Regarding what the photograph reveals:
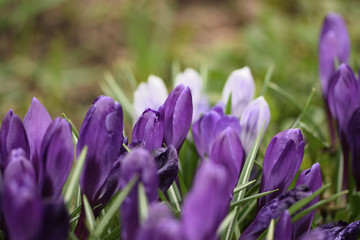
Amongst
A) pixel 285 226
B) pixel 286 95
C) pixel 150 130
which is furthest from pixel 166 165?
pixel 286 95

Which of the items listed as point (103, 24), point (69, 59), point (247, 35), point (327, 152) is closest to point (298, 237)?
point (327, 152)

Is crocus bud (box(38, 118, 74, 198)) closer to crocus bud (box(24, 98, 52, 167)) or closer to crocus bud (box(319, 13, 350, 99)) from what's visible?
crocus bud (box(24, 98, 52, 167))

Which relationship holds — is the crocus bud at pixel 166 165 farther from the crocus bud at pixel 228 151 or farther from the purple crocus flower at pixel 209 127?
the purple crocus flower at pixel 209 127

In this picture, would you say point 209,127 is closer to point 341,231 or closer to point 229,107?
point 229,107

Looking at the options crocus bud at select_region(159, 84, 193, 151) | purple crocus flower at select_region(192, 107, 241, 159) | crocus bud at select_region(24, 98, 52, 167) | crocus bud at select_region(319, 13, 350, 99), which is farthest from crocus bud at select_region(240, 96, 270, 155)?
crocus bud at select_region(24, 98, 52, 167)

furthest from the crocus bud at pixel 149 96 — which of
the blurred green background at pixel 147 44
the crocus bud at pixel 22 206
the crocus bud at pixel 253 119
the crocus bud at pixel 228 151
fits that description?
the blurred green background at pixel 147 44

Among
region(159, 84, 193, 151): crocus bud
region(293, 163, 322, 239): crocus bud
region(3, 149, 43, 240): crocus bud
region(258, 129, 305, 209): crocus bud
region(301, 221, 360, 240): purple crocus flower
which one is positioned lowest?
region(301, 221, 360, 240): purple crocus flower
